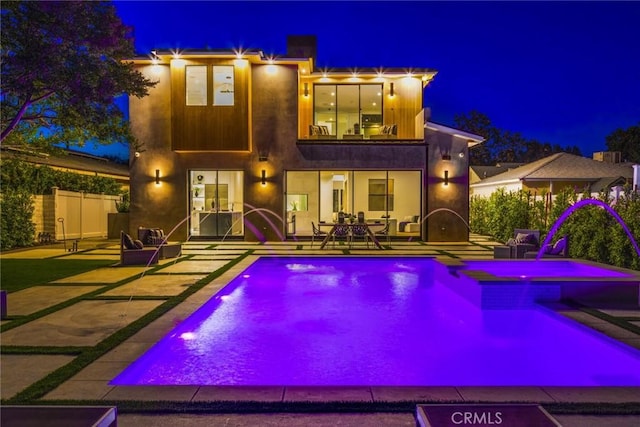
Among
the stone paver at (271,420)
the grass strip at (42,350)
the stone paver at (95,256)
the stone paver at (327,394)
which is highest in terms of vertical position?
the stone paver at (95,256)

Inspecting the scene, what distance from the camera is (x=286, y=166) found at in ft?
56.5

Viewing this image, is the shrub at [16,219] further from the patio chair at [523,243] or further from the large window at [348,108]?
the patio chair at [523,243]

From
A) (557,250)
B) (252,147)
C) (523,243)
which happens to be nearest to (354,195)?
(252,147)

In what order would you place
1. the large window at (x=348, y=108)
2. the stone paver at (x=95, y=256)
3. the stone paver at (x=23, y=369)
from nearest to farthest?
the stone paver at (x=23, y=369)
the stone paver at (x=95, y=256)
the large window at (x=348, y=108)

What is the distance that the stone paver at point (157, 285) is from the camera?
7.52 meters

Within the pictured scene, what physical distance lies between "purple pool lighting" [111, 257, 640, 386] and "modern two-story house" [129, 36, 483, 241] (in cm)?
877

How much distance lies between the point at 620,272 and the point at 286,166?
11.7 meters

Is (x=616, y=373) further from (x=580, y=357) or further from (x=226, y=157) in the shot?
(x=226, y=157)

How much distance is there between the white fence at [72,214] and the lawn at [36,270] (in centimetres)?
459

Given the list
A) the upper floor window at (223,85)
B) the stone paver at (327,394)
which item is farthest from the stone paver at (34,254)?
the stone paver at (327,394)

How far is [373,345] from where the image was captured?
219 inches

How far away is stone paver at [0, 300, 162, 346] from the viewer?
4907mm

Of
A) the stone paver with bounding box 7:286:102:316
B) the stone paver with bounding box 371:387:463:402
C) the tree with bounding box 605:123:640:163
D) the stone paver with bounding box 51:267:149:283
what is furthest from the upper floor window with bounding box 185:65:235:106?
the tree with bounding box 605:123:640:163

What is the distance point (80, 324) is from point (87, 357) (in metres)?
1.48
